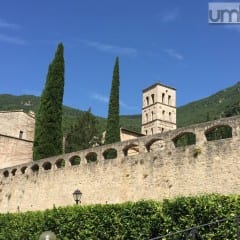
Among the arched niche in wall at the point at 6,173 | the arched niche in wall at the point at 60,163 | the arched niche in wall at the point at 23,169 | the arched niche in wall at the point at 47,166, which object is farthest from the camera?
the arched niche in wall at the point at 6,173

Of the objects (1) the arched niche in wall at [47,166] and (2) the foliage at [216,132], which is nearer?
(2) the foliage at [216,132]

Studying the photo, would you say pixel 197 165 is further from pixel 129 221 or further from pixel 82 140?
pixel 82 140

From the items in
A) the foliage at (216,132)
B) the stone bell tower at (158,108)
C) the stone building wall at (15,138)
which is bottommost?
the foliage at (216,132)

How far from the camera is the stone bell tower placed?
6262 cm

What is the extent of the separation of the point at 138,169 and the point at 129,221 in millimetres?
6442

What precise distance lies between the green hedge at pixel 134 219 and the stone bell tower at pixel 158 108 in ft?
149

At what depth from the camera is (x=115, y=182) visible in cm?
2097

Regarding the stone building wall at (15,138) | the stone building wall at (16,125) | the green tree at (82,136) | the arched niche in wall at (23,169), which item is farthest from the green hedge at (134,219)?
the green tree at (82,136)

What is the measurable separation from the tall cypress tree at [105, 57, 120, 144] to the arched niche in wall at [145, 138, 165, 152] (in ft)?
50.3

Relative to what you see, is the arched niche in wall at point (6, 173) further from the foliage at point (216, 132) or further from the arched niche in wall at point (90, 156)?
the foliage at point (216, 132)

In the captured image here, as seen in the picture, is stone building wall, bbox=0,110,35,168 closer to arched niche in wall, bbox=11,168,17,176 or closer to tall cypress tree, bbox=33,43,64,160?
tall cypress tree, bbox=33,43,64,160

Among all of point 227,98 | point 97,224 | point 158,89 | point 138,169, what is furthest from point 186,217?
point 227,98

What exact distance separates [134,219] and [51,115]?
20764 mm

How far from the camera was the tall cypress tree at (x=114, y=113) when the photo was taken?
1439 inches
